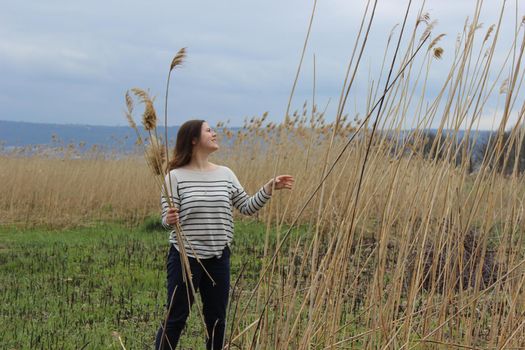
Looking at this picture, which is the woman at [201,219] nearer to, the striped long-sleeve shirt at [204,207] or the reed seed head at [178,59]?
the striped long-sleeve shirt at [204,207]

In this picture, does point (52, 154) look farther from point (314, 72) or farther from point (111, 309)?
point (314, 72)

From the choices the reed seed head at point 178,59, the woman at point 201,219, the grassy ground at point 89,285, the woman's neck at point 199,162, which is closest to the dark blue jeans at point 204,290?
the woman at point 201,219

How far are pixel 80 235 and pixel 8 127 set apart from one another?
5896 inches

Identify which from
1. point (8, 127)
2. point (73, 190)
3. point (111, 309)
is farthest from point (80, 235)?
point (8, 127)

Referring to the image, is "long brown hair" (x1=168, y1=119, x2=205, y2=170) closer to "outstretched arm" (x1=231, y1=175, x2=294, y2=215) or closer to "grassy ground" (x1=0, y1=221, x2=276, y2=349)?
"outstretched arm" (x1=231, y1=175, x2=294, y2=215)

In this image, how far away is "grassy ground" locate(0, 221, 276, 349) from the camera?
402 cm

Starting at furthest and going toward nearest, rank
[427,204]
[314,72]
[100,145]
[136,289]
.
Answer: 1. [100,145]
2. [136,289]
3. [427,204]
4. [314,72]

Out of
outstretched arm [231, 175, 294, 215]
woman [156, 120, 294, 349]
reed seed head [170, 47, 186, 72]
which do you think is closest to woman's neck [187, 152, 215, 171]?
woman [156, 120, 294, 349]

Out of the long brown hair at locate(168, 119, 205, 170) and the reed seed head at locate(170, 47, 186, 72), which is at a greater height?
the reed seed head at locate(170, 47, 186, 72)

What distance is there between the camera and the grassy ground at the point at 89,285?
4023mm

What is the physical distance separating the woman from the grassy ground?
0.18 meters

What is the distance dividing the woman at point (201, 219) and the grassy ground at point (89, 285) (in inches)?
7.1

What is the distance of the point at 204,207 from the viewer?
9.24 feet

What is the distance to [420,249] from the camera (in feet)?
7.16
